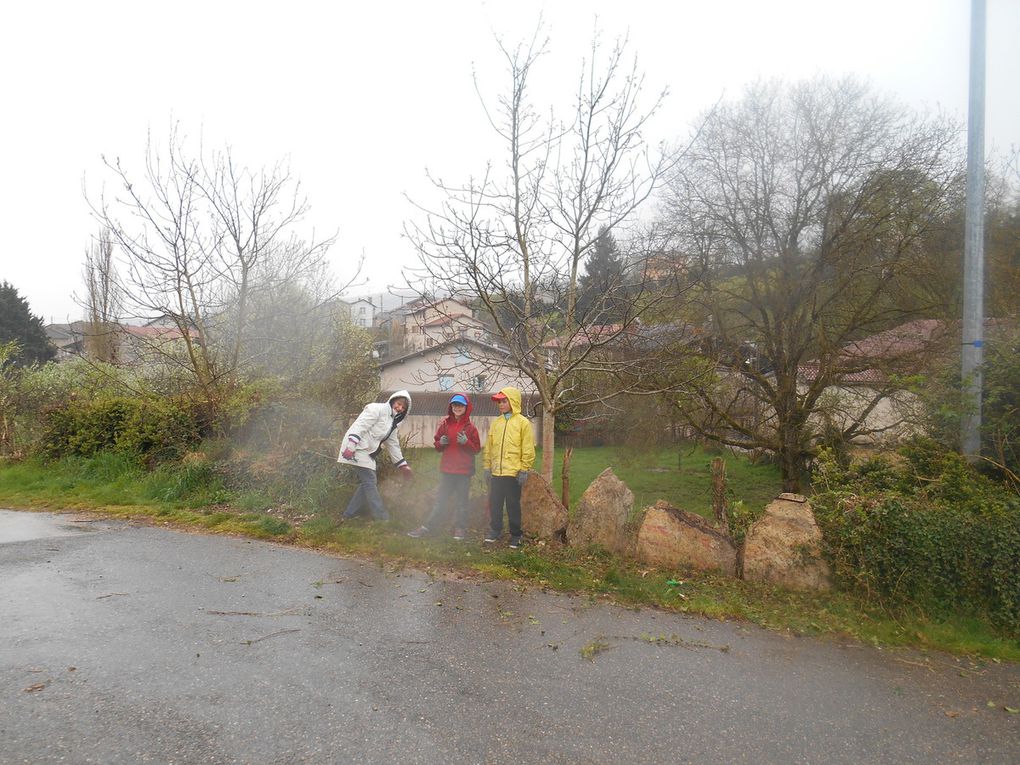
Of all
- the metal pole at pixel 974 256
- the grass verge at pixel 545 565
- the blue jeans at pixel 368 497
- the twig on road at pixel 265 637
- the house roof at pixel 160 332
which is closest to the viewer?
the twig on road at pixel 265 637

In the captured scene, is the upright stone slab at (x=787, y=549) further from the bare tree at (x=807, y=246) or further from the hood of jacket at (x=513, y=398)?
the bare tree at (x=807, y=246)

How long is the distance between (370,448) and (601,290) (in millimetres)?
3257

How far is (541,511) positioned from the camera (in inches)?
284

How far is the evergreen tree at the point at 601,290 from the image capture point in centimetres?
Answer: 810

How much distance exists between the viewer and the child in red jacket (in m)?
7.36

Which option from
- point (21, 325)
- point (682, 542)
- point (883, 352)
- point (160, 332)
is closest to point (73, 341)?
point (21, 325)

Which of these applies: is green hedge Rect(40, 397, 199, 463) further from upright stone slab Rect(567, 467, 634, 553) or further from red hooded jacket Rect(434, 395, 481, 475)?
upright stone slab Rect(567, 467, 634, 553)

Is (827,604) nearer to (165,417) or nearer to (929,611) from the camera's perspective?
(929,611)

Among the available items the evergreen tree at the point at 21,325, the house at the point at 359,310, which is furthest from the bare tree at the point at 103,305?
the evergreen tree at the point at 21,325

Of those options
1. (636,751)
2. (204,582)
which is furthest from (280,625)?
(636,751)

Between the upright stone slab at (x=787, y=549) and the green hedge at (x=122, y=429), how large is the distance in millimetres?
8022

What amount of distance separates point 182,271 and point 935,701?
11.1m

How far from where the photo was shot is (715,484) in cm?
728

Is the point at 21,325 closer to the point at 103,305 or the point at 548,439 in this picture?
the point at 103,305
